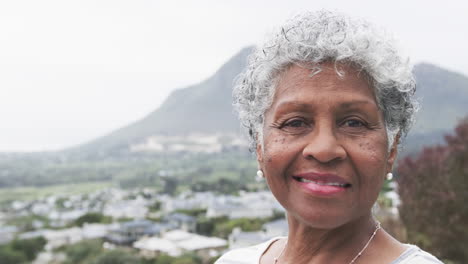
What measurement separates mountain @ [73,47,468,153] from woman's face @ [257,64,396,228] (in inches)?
3977

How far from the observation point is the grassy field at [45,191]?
6674 cm

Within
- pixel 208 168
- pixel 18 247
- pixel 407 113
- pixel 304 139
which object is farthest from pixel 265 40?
pixel 208 168

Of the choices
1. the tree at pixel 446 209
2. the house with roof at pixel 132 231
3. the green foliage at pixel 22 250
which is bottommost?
the house with roof at pixel 132 231

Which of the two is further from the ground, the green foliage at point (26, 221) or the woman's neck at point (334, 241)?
the woman's neck at point (334, 241)

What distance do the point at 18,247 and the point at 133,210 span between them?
52.7 ft

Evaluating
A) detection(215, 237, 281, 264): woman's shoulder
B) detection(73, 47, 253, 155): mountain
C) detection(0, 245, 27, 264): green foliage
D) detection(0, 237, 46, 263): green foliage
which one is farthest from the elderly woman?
detection(73, 47, 253, 155): mountain

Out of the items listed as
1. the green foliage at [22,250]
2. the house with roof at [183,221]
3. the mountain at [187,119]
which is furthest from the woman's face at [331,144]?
the mountain at [187,119]

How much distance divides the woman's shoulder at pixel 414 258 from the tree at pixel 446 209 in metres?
9.47

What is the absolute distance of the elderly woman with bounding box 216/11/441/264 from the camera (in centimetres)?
104

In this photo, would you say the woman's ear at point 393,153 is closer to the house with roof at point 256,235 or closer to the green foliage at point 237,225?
the house with roof at point 256,235

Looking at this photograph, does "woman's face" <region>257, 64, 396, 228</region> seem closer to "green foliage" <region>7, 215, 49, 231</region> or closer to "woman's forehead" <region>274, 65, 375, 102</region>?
"woman's forehead" <region>274, 65, 375, 102</region>

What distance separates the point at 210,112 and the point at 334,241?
13430 cm

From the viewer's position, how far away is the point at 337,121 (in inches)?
41.3

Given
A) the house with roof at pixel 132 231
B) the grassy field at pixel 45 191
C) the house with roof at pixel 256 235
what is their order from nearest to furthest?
the house with roof at pixel 256 235 < the house with roof at pixel 132 231 < the grassy field at pixel 45 191
